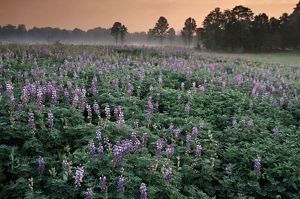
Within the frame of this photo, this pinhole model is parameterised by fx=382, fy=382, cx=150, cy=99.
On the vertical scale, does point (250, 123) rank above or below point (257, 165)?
above

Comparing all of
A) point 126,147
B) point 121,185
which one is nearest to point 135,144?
point 126,147

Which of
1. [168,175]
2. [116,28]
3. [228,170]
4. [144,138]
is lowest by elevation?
[228,170]

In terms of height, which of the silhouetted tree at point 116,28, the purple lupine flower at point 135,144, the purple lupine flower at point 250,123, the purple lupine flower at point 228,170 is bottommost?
the purple lupine flower at point 228,170

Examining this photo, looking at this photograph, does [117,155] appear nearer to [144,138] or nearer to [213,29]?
[144,138]

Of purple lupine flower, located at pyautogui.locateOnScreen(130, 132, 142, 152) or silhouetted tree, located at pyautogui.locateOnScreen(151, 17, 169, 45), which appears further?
silhouetted tree, located at pyautogui.locateOnScreen(151, 17, 169, 45)

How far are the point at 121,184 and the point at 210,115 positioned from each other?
511 centimetres

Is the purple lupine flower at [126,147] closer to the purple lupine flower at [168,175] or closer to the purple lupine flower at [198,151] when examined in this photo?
the purple lupine flower at [168,175]

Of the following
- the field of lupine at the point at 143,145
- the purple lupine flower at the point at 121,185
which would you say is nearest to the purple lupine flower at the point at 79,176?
the field of lupine at the point at 143,145

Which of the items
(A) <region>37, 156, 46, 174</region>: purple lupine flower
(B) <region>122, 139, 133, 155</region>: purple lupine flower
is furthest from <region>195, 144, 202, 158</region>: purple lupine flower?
(A) <region>37, 156, 46, 174</region>: purple lupine flower

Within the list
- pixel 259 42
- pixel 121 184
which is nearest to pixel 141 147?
pixel 121 184

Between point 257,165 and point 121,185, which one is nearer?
point 121,185

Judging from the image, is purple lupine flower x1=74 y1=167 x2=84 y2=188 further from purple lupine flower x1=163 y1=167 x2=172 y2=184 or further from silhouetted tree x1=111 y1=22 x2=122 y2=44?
silhouetted tree x1=111 y1=22 x2=122 y2=44

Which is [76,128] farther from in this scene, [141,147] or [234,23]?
[234,23]

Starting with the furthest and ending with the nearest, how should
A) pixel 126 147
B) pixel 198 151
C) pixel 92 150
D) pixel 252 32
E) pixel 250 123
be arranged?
1. pixel 252 32
2. pixel 250 123
3. pixel 198 151
4. pixel 126 147
5. pixel 92 150
